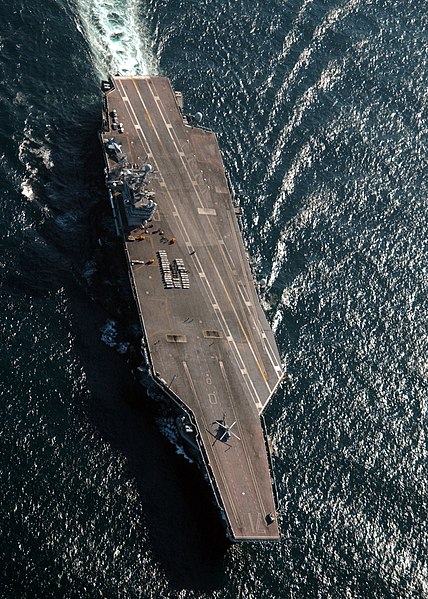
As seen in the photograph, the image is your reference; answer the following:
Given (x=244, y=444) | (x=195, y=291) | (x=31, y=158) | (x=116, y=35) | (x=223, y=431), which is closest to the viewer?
(x=223, y=431)

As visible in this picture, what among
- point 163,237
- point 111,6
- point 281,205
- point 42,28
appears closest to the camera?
point 163,237

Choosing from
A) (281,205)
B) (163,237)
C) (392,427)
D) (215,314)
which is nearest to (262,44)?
(281,205)

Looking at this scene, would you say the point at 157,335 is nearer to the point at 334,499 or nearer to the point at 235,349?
the point at 235,349

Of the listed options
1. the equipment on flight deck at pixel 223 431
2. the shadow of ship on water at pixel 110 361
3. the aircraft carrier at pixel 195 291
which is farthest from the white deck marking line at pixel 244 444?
the shadow of ship on water at pixel 110 361

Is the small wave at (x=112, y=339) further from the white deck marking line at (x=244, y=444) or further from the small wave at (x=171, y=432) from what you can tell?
the white deck marking line at (x=244, y=444)

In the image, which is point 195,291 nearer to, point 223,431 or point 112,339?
point 112,339

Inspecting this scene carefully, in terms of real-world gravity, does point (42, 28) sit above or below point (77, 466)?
above

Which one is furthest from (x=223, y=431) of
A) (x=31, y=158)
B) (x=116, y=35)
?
(x=116, y=35)

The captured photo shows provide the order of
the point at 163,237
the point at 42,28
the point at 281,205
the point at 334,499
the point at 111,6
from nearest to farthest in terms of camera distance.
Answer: the point at 334,499 → the point at 163,237 → the point at 281,205 → the point at 42,28 → the point at 111,6
